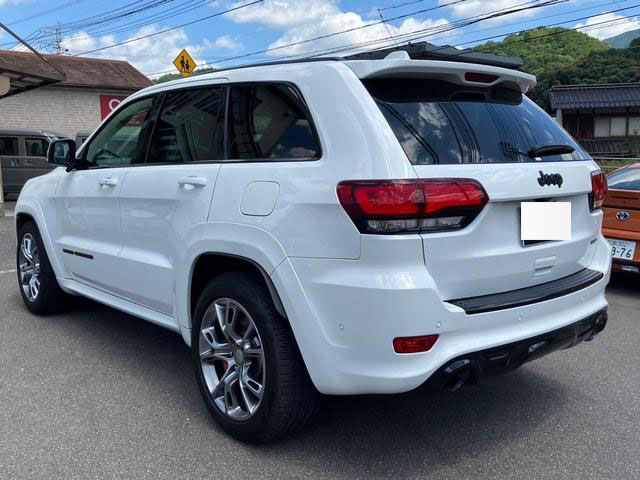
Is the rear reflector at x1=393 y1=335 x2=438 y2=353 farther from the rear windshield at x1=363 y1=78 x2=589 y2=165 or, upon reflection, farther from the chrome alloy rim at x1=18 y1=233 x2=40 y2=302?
the chrome alloy rim at x1=18 y1=233 x2=40 y2=302

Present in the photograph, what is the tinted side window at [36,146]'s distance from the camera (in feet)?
49.8

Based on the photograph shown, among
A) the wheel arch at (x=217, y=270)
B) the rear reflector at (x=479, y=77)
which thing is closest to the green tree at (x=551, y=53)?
the rear reflector at (x=479, y=77)

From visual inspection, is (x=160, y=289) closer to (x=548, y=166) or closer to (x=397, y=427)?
(x=397, y=427)

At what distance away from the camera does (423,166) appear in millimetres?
2418

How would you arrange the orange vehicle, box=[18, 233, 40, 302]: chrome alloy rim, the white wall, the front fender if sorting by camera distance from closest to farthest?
the front fender
box=[18, 233, 40, 302]: chrome alloy rim
the orange vehicle
the white wall

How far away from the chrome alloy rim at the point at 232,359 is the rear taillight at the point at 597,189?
72.7 inches

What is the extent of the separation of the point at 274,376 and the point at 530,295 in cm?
119

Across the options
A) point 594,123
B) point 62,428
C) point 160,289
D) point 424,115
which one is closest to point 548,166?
point 424,115

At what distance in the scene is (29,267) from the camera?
5121 mm

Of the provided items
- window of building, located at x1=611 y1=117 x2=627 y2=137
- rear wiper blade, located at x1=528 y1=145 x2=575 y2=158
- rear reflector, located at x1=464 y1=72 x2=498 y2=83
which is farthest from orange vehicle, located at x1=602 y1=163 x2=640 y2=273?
window of building, located at x1=611 y1=117 x2=627 y2=137

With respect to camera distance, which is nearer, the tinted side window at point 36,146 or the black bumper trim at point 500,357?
the black bumper trim at point 500,357

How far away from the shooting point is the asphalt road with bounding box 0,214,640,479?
8.96ft

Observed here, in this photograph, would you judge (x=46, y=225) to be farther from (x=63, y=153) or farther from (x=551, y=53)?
(x=551, y=53)

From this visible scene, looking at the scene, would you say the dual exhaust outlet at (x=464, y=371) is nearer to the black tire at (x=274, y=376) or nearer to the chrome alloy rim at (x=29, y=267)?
the black tire at (x=274, y=376)
